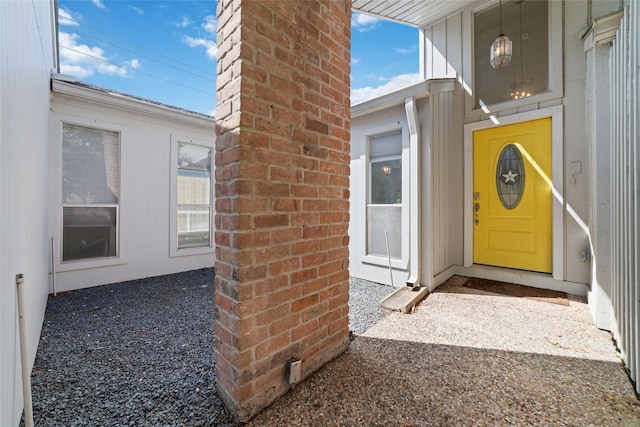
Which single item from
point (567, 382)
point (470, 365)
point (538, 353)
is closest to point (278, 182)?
point (470, 365)

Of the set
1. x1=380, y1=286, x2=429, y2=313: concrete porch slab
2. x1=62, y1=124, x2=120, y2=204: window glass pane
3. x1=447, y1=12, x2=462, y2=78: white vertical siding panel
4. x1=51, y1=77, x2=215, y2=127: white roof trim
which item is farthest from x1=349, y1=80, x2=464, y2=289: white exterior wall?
x1=62, y1=124, x2=120, y2=204: window glass pane

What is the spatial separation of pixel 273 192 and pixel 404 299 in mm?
2348

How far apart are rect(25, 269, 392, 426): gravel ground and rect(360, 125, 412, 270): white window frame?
508mm

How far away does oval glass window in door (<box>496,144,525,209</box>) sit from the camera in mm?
3781

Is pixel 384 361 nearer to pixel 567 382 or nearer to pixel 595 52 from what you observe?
pixel 567 382

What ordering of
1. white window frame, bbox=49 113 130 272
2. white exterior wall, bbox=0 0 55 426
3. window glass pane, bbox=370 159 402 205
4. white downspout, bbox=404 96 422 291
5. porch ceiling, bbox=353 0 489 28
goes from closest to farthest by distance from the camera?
white exterior wall, bbox=0 0 55 426
white downspout, bbox=404 96 422 291
white window frame, bbox=49 113 130 272
window glass pane, bbox=370 159 402 205
porch ceiling, bbox=353 0 489 28

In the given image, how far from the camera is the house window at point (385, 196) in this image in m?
3.83

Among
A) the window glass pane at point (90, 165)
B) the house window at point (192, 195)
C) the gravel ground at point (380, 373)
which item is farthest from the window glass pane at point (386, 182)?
the window glass pane at point (90, 165)

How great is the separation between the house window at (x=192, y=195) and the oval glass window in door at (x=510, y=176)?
493 cm

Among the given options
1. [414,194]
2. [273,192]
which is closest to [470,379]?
[273,192]

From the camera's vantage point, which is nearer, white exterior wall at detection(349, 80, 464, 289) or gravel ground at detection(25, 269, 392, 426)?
gravel ground at detection(25, 269, 392, 426)

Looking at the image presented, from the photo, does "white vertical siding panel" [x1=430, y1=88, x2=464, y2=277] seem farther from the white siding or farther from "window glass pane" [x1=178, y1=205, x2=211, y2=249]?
"window glass pane" [x1=178, y1=205, x2=211, y2=249]

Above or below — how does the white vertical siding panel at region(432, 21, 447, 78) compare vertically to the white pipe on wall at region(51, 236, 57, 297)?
above

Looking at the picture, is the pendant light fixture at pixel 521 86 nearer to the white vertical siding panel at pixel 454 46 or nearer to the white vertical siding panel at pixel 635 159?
the white vertical siding panel at pixel 454 46
